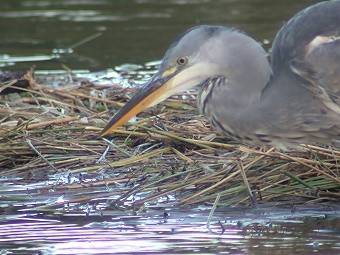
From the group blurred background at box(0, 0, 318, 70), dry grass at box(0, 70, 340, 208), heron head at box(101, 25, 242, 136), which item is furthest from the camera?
blurred background at box(0, 0, 318, 70)

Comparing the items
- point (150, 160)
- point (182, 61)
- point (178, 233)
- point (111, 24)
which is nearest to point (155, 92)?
point (182, 61)

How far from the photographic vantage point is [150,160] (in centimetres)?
764

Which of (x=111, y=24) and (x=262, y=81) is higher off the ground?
(x=111, y=24)

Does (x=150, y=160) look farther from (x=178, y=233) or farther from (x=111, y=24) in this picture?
(x=111, y=24)

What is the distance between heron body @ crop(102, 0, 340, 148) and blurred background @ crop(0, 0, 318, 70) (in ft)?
16.3

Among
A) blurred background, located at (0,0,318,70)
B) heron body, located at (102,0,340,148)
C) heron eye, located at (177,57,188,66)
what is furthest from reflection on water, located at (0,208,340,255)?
blurred background, located at (0,0,318,70)

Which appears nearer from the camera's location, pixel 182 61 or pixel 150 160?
pixel 182 61

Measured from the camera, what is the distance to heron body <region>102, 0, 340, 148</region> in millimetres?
6141

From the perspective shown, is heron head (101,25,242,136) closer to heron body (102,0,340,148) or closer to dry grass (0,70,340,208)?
heron body (102,0,340,148)

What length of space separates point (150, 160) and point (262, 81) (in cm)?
152

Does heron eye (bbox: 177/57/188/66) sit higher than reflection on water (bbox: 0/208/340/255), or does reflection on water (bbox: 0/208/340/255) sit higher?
heron eye (bbox: 177/57/188/66)

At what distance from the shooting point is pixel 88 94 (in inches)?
373

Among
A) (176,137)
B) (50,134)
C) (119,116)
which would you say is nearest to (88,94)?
(50,134)

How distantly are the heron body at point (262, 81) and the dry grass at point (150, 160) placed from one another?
38 cm
